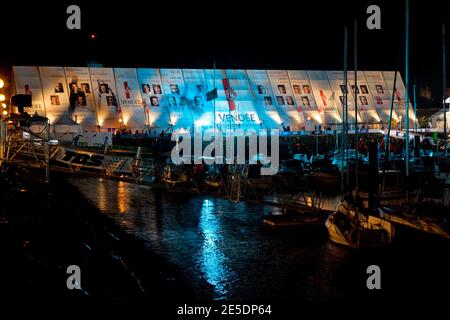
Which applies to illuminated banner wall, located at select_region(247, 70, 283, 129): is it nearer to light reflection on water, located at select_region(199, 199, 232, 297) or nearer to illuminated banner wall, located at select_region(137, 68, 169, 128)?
illuminated banner wall, located at select_region(137, 68, 169, 128)

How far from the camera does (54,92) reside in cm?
4434

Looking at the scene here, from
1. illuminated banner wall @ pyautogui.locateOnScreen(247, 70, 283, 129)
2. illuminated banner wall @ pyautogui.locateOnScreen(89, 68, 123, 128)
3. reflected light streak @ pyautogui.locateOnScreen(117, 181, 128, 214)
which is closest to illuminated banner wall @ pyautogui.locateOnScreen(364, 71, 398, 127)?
illuminated banner wall @ pyautogui.locateOnScreen(247, 70, 283, 129)

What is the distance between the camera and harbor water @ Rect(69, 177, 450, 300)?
8.41 meters

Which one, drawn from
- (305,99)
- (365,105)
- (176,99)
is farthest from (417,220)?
(365,105)

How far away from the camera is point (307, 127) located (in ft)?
163

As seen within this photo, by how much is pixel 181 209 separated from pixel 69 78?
32737mm

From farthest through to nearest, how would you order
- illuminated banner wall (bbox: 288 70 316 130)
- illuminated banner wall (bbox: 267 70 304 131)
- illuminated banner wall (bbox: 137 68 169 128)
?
illuminated banner wall (bbox: 288 70 316 130), illuminated banner wall (bbox: 267 70 304 131), illuminated banner wall (bbox: 137 68 169 128)

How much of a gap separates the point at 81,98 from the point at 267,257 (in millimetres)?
37182

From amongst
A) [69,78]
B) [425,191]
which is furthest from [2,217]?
[69,78]

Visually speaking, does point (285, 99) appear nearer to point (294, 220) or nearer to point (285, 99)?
point (285, 99)

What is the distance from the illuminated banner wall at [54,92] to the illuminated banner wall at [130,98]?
462cm

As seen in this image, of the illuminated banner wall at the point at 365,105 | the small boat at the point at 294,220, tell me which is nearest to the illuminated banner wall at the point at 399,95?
the illuminated banner wall at the point at 365,105
